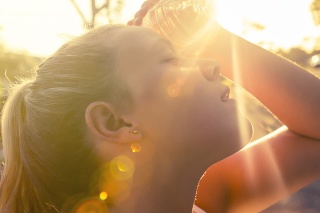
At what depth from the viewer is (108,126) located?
2.27 meters

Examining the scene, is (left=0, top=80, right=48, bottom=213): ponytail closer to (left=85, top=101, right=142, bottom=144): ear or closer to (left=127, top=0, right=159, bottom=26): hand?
(left=85, top=101, right=142, bottom=144): ear

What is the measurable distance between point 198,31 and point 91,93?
778 millimetres

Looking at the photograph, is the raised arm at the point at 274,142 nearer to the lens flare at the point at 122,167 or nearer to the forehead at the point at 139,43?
the forehead at the point at 139,43

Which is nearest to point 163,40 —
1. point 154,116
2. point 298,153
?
point 154,116

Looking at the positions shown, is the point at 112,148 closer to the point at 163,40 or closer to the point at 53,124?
the point at 53,124

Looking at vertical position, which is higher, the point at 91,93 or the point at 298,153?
the point at 91,93

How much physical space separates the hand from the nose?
46 cm

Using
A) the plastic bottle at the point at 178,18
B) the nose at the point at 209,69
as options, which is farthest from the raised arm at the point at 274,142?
the nose at the point at 209,69

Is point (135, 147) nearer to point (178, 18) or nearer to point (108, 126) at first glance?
point (108, 126)

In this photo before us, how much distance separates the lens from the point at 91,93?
2.28 meters

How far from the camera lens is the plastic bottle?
8.47ft

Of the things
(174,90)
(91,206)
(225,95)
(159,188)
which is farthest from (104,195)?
(225,95)

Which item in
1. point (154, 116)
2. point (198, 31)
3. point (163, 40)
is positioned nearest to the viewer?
point (154, 116)

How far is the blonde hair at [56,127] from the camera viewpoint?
2.27 metres
